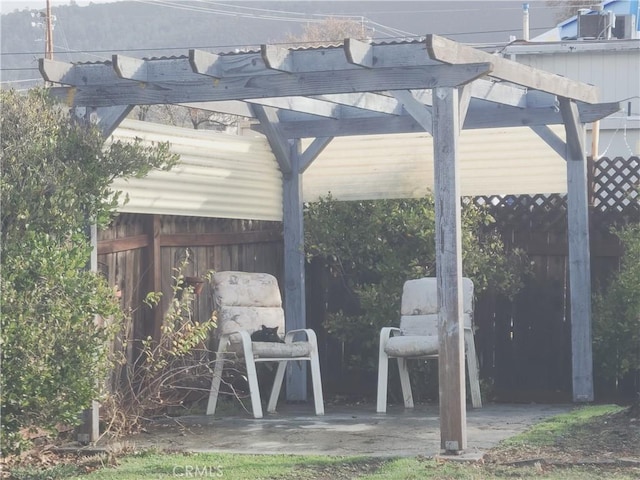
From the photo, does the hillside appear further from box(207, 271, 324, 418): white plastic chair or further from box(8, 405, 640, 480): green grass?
box(8, 405, 640, 480): green grass

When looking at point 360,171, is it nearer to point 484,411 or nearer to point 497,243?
point 497,243

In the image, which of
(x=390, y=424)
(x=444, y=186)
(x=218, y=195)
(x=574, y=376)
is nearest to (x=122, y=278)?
(x=218, y=195)

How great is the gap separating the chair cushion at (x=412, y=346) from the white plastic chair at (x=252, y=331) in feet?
1.74

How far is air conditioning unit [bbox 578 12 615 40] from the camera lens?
16.1 meters

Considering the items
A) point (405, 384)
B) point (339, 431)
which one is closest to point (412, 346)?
point (405, 384)

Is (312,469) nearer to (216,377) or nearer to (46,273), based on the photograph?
(46,273)

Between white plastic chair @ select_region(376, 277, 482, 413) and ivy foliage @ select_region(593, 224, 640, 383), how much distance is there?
37.5 inches

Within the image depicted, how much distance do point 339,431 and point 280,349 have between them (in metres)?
1.03

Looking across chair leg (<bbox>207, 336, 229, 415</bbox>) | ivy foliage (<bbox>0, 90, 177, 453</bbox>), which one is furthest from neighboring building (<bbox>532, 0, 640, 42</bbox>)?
ivy foliage (<bbox>0, 90, 177, 453</bbox>)

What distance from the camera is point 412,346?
7.49 m

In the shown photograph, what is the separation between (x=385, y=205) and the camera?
28.4 feet

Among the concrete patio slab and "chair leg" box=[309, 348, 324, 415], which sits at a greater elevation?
"chair leg" box=[309, 348, 324, 415]

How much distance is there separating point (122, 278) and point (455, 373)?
8.79 feet

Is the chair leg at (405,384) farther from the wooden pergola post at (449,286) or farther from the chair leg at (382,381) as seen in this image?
the wooden pergola post at (449,286)
